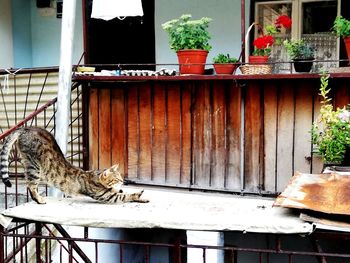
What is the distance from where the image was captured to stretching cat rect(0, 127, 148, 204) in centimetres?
458

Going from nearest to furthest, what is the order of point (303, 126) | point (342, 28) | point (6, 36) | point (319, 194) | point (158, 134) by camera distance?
point (319, 194)
point (342, 28)
point (303, 126)
point (158, 134)
point (6, 36)

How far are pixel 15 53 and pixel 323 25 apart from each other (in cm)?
594

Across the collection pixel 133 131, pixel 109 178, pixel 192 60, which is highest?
pixel 192 60

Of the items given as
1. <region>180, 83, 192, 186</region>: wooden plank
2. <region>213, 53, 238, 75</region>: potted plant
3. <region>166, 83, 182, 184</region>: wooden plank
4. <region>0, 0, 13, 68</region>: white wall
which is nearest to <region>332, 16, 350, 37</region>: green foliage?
<region>213, 53, 238, 75</region>: potted plant

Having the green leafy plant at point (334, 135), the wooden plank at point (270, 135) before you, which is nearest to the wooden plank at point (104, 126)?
the wooden plank at point (270, 135)

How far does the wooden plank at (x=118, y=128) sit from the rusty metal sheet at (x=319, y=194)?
287cm

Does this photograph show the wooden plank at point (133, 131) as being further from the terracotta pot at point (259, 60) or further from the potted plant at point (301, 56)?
the potted plant at point (301, 56)

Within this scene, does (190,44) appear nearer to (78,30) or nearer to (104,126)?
(104,126)

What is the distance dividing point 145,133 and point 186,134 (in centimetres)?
59

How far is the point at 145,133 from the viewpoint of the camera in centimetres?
650

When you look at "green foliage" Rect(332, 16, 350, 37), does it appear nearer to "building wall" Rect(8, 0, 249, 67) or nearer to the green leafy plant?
the green leafy plant

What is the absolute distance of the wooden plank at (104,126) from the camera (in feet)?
21.9

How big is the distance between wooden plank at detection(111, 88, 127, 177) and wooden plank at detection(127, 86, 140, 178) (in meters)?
0.07

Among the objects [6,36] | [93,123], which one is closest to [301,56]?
[93,123]
